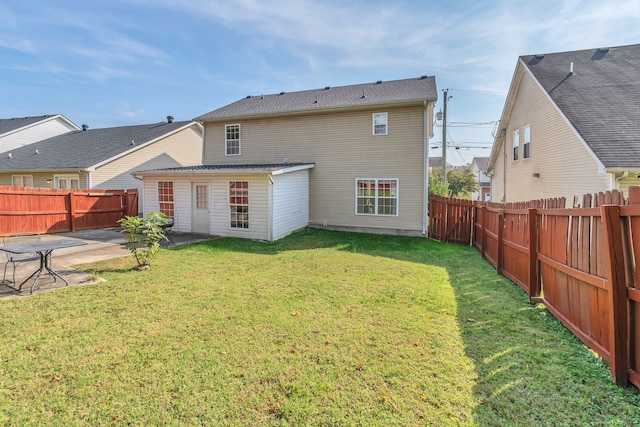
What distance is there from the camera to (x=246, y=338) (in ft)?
12.4

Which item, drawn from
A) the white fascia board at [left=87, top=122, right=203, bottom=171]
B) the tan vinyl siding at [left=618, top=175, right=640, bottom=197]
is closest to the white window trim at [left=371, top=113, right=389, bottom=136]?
the tan vinyl siding at [left=618, top=175, right=640, bottom=197]

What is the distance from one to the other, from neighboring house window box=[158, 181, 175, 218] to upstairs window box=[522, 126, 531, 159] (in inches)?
616

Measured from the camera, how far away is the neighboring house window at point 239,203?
450 inches

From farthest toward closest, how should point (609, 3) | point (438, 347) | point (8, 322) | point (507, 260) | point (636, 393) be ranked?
point (609, 3), point (507, 260), point (8, 322), point (438, 347), point (636, 393)

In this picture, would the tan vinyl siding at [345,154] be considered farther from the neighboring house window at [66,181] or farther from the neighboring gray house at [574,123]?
the neighboring house window at [66,181]

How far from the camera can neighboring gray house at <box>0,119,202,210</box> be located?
17.0 metres

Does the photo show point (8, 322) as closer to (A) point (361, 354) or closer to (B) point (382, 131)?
(A) point (361, 354)

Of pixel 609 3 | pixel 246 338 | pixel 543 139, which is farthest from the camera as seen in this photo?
pixel 543 139


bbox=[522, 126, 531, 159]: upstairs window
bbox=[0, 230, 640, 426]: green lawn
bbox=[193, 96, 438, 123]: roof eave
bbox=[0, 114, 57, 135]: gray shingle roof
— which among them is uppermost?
bbox=[0, 114, 57, 135]: gray shingle roof

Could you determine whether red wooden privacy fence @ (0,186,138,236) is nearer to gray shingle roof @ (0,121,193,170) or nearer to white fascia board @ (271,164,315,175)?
gray shingle roof @ (0,121,193,170)

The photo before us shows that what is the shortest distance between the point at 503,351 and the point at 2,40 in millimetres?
22578

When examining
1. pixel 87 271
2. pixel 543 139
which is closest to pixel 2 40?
Answer: pixel 87 271

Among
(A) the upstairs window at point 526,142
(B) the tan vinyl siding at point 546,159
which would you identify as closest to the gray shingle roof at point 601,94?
(B) the tan vinyl siding at point 546,159

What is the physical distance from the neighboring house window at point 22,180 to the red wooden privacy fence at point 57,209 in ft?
29.4
